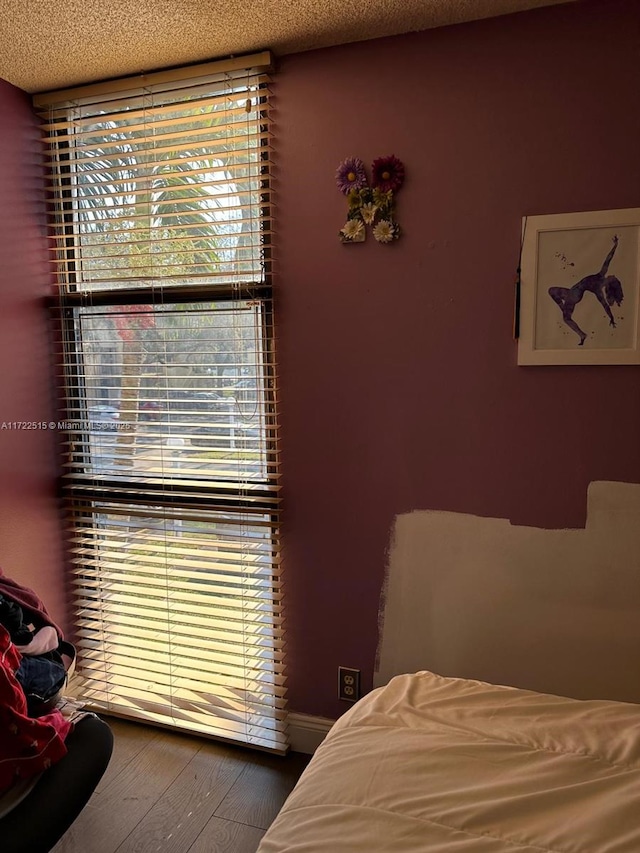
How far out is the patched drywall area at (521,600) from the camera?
6.11ft

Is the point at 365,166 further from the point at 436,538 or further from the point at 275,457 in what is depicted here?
the point at 436,538

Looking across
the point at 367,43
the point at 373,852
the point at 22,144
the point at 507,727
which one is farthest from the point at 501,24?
the point at 373,852

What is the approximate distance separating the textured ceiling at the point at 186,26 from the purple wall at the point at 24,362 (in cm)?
28

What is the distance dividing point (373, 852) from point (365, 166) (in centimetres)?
185

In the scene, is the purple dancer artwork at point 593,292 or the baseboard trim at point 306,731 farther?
the baseboard trim at point 306,731

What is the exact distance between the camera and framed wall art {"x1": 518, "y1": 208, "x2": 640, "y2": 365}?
177 cm

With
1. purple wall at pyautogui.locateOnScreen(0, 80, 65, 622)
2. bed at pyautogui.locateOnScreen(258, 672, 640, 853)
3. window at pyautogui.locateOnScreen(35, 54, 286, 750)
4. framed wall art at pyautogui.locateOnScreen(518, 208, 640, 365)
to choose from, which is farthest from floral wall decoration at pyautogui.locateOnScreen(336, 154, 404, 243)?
bed at pyautogui.locateOnScreen(258, 672, 640, 853)

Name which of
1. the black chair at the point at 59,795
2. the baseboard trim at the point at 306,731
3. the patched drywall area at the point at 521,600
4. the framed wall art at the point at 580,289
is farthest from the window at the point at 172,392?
the framed wall art at the point at 580,289

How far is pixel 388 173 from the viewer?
1.97 metres

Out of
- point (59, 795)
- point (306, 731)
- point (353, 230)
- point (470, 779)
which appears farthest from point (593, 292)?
point (59, 795)

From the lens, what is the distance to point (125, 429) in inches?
96.5

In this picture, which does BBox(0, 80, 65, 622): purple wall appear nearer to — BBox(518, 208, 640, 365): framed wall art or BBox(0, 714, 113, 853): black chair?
BBox(0, 714, 113, 853): black chair

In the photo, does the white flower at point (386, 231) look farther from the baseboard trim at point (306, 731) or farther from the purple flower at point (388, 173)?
the baseboard trim at point (306, 731)

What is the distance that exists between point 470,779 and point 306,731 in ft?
3.96
